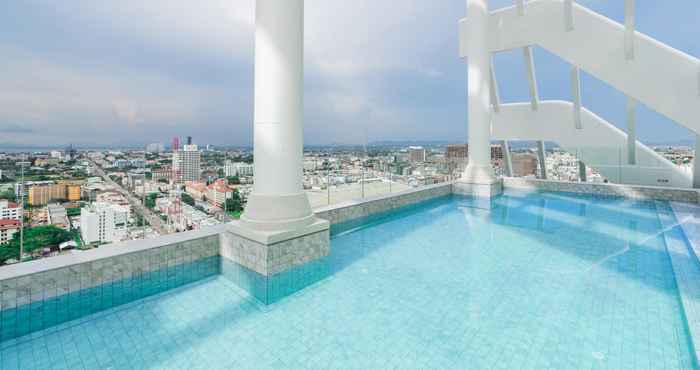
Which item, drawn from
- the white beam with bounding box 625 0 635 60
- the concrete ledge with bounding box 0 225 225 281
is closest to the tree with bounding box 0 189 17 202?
the concrete ledge with bounding box 0 225 225 281

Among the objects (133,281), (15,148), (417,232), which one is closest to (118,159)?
(15,148)

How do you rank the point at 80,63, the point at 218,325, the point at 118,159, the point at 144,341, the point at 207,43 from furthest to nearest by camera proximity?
the point at 207,43, the point at 80,63, the point at 118,159, the point at 218,325, the point at 144,341

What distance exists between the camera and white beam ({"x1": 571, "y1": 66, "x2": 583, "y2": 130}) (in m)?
6.91

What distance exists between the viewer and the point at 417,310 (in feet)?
6.81

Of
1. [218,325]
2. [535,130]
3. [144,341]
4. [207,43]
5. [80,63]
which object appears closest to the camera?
[144,341]

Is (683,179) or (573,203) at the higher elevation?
(683,179)

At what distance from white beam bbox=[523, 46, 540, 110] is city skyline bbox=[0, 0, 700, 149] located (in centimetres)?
22

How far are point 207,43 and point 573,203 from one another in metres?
7.73

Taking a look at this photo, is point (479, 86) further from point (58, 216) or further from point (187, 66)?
point (58, 216)

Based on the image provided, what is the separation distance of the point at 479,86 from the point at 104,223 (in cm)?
662

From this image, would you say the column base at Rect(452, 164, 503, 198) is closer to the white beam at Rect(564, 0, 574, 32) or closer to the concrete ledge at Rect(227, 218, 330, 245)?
the white beam at Rect(564, 0, 574, 32)

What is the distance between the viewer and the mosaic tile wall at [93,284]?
5.83 feet

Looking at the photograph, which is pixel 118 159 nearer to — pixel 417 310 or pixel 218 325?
pixel 218 325

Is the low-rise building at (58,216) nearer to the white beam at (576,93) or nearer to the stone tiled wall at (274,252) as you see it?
the stone tiled wall at (274,252)
